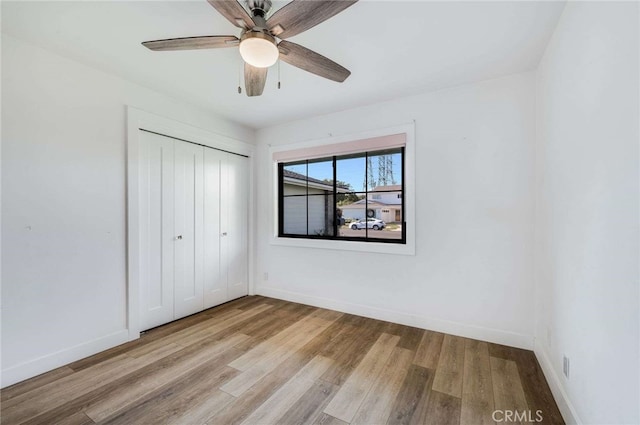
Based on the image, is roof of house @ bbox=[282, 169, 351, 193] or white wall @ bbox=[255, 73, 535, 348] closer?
white wall @ bbox=[255, 73, 535, 348]

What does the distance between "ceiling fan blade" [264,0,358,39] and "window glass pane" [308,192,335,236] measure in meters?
2.06

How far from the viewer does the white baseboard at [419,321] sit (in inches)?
88.8

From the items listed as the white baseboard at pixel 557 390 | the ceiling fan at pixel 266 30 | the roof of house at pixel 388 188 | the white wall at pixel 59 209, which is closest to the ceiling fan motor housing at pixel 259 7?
the ceiling fan at pixel 266 30

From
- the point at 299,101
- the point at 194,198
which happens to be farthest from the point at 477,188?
the point at 194,198

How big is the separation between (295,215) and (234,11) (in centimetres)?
253

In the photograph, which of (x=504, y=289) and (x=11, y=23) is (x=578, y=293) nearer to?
(x=504, y=289)

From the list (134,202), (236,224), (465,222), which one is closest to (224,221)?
(236,224)

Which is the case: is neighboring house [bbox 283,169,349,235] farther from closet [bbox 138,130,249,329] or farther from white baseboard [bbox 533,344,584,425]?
white baseboard [bbox 533,344,584,425]

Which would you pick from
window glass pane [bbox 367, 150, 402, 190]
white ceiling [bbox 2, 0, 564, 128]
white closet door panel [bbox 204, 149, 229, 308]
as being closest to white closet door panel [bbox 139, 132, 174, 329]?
white closet door panel [bbox 204, 149, 229, 308]

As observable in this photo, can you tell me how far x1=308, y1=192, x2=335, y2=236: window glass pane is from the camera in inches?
130

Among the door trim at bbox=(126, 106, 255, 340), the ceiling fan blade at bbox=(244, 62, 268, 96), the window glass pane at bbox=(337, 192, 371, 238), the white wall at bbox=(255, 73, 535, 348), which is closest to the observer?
the ceiling fan blade at bbox=(244, 62, 268, 96)

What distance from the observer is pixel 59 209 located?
2006 millimetres

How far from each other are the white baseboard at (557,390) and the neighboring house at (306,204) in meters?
2.20

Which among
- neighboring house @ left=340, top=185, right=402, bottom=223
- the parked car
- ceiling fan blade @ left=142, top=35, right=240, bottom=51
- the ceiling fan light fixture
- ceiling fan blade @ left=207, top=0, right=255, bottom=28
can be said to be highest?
ceiling fan blade @ left=207, top=0, right=255, bottom=28
